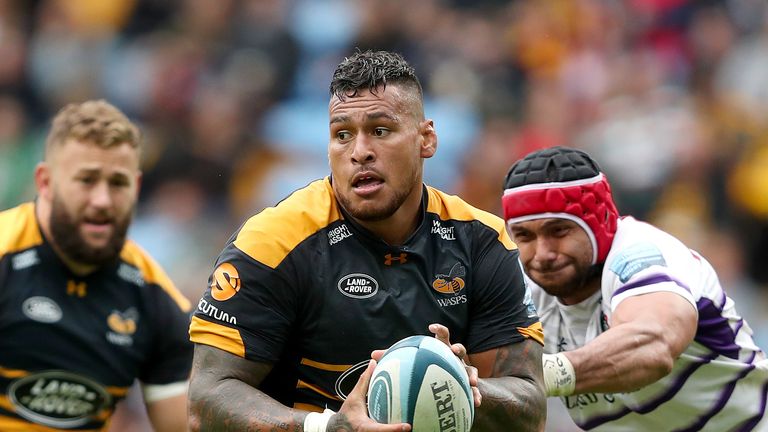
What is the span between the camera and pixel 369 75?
5008mm

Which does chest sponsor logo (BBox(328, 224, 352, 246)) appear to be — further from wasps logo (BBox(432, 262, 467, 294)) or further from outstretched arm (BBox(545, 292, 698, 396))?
outstretched arm (BBox(545, 292, 698, 396))

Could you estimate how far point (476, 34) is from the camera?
13430mm

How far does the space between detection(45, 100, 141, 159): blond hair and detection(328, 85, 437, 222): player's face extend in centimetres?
220

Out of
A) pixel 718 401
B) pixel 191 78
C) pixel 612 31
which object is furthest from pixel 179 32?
pixel 718 401

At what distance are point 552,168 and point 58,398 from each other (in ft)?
9.73

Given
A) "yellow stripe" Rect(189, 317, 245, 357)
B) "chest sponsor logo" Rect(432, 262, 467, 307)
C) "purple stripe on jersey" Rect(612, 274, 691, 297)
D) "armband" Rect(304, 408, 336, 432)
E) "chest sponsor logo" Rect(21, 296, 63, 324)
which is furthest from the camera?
"chest sponsor logo" Rect(21, 296, 63, 324)

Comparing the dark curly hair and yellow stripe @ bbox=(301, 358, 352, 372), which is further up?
the dark curly hair

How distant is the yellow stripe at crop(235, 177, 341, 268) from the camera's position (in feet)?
15.8

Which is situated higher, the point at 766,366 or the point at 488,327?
the point at 488,327

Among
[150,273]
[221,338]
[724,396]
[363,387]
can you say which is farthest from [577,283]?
[150,273]

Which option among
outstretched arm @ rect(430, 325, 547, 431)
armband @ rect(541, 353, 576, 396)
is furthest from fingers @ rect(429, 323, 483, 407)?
armband @ rect(541, 353, 576, 396)

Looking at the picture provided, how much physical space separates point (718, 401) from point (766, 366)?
1.03 ft

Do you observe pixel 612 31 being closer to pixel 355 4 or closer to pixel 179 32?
pixel 355 4

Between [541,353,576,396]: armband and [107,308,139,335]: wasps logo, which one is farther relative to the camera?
[107,308,139,335]: wasps logo
